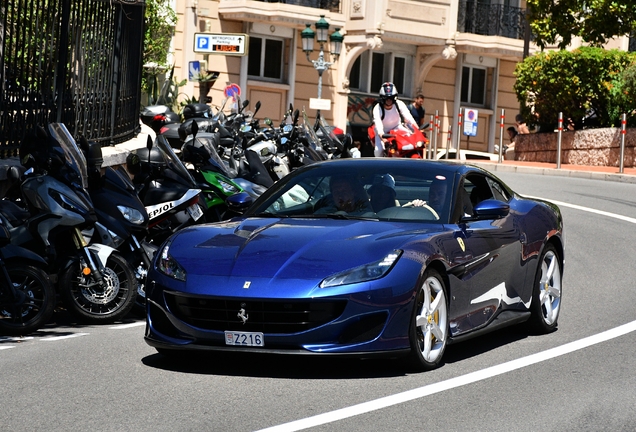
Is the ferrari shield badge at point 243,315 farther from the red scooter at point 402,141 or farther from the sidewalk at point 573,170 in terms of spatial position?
the sidewalk at point 573,170

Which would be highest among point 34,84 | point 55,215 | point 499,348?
point 34,84

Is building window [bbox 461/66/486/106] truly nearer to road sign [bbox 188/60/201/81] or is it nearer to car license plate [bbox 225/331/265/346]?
road sign [bbox 188/60/201/81]

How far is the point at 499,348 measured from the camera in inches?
353

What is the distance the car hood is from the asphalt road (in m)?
0.63

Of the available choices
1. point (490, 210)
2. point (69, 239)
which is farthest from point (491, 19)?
point (490, 210)

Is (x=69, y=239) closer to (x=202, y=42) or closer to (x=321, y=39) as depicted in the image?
(x=202, y=42)

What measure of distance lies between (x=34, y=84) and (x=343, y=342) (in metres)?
7.08

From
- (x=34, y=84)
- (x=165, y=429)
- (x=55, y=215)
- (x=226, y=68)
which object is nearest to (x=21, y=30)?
(x=34, y=84)

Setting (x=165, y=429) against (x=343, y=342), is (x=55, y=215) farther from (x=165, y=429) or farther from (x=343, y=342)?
(x=165, y=429)

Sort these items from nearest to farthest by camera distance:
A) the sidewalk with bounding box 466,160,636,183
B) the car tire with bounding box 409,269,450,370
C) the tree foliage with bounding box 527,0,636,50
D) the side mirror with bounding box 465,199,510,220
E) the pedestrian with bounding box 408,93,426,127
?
the car tire with bounding box 409,269,450,370, the side mirror with bounding box 465,199,510,220, the sidewalk with bounding box 466,160,636,183, the pedestrian with bounding box 408,93,426,127, the tree foliage with bounding box 527,0,636,50

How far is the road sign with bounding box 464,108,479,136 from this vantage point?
127ft

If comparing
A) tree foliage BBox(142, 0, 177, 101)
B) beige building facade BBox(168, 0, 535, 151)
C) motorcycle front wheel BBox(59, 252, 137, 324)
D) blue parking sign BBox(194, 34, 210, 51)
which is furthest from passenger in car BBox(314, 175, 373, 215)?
beige building facade BBox(168, 0, 535, 151)

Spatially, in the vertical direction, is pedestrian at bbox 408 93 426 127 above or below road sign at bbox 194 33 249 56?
below

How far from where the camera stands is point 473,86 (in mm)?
46031
